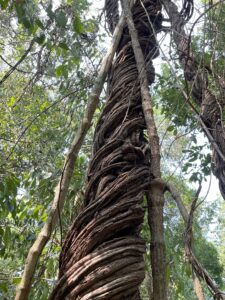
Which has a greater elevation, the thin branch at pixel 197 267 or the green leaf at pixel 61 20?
the green leaf at pixel 61 20

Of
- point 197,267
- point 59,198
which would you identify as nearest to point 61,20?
point 59,198

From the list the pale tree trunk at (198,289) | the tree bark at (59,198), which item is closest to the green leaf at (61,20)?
the tree bark at (59,198)

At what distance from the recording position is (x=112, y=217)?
0.78m

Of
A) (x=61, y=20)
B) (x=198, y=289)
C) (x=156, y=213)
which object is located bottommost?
(x=198, y=289)

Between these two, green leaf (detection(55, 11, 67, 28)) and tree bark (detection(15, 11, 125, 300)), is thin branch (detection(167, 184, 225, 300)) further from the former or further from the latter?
green leaf (detection(55, 11, 67, 28))

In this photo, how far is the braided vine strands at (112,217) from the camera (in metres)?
0.70

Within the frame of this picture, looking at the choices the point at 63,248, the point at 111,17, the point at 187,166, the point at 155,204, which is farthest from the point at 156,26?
the point at 187,166

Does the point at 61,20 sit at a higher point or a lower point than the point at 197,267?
higher

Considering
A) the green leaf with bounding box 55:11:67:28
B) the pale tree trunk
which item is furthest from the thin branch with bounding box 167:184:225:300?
the green leaf with bounding box 55:11:67:28

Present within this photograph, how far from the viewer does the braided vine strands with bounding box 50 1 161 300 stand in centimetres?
70

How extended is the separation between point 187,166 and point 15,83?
5.61 ft

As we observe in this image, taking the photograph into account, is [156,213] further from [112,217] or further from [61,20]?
[61,20]

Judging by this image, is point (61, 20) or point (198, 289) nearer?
point (198, 289)

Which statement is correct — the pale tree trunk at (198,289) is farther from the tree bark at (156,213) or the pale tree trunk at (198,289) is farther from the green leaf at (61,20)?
the green leaf at (61,20)
